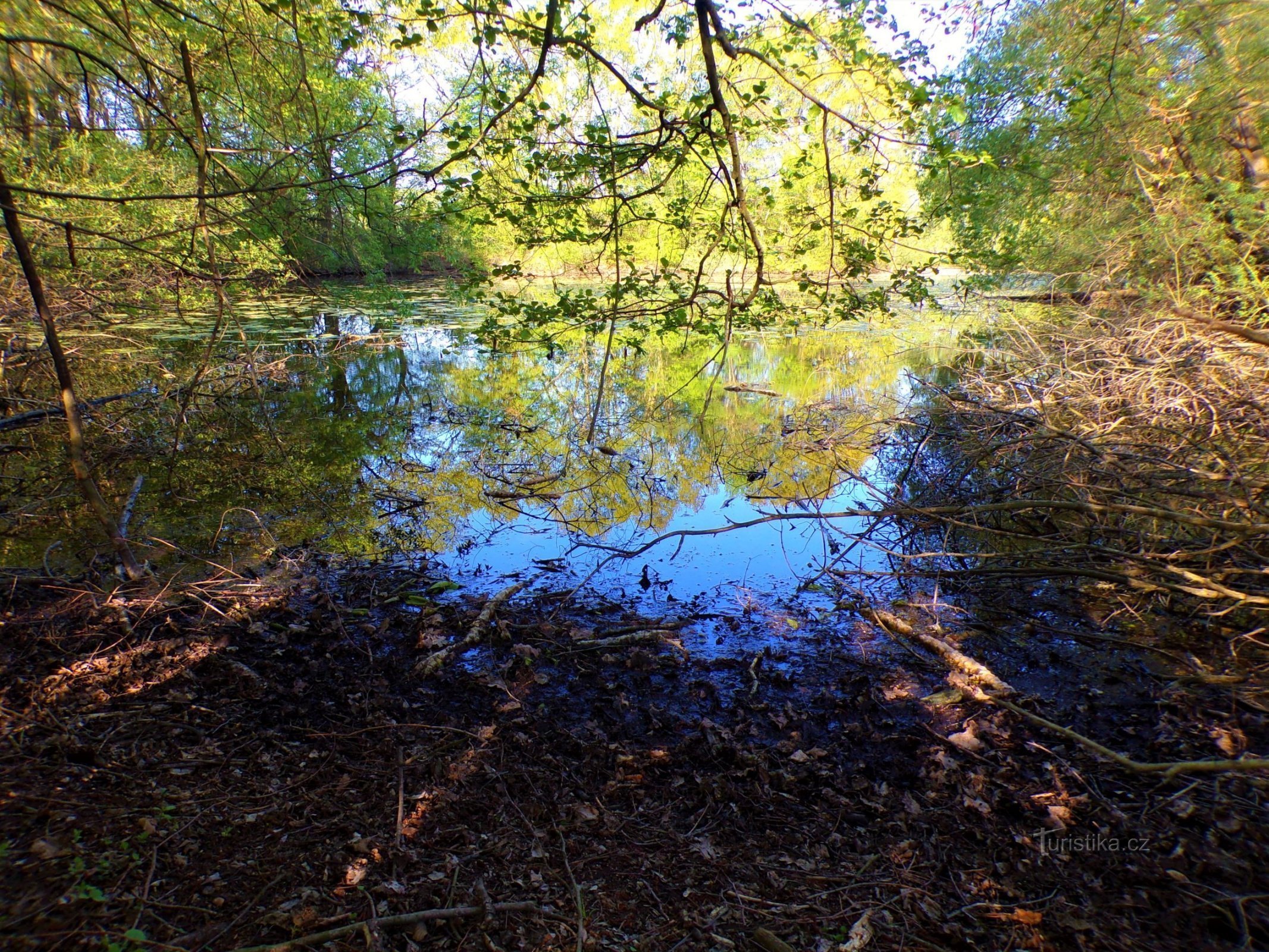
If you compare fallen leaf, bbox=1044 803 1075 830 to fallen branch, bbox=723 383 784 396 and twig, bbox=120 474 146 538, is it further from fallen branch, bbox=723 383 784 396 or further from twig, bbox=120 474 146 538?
fallen branch, bbox=723 383 784 396

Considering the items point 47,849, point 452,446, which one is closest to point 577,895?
point 47,849

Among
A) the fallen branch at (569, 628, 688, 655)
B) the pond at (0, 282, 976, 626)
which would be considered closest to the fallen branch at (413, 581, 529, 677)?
the pond at (0, 282, 976, 626)

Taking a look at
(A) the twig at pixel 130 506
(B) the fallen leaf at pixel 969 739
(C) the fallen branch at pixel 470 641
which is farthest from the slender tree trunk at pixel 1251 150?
(A) the twig at pixel 130 506

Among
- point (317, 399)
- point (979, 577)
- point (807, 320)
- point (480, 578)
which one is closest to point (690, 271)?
point (807, 320)

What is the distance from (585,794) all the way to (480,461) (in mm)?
6059

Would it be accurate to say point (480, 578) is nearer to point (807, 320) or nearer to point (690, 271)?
point (690, 271)

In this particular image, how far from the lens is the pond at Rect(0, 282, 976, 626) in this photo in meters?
5.72

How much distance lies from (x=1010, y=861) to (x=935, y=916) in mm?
472

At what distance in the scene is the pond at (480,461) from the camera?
225 inches

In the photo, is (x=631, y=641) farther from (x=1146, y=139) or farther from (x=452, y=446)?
(x=1146, y=139)

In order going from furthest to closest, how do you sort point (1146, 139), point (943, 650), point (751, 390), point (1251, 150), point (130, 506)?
point (751, 390), point (1146, 139), point (1251, 150), point (130, 506), point (943, 650)

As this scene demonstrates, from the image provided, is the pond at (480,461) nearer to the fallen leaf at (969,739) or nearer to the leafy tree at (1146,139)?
the fallen leaf at (969,739)

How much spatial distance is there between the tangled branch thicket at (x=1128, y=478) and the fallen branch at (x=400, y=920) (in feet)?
9.71

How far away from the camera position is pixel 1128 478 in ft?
14.9
